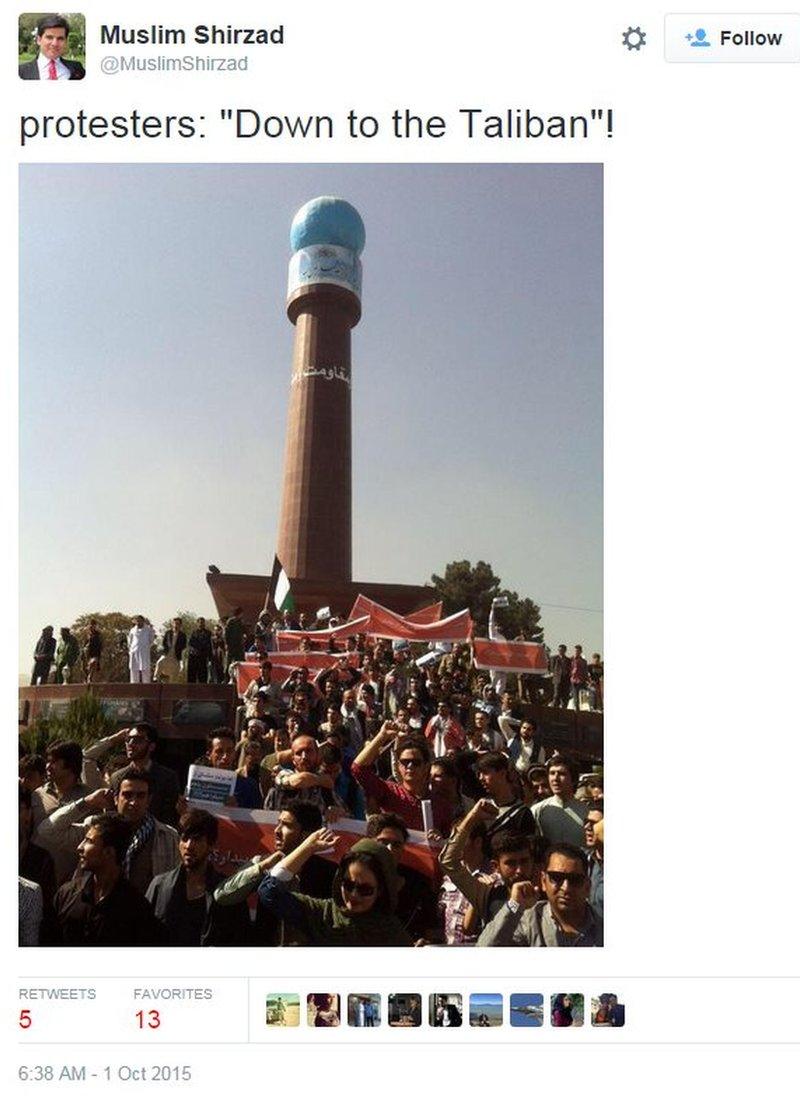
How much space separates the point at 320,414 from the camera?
16328mm

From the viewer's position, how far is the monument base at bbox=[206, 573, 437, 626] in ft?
45.4

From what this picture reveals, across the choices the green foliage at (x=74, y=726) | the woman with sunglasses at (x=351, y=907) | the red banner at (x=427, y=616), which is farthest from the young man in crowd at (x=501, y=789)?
the red banner at (x=427, y=616)

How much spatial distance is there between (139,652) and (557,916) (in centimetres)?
537

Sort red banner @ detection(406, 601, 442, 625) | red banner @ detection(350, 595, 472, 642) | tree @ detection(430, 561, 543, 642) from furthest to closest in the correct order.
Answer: tree @ detection(430, 561, 543, 642) < red banner @ detection(406, 601, 442, 625) < red banner @ detection(350, 595, 472, 642)

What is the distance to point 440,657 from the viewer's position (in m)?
7.10

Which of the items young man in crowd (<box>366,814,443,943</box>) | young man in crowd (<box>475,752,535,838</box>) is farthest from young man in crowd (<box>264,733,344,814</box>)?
young man in crowd (<box>475,752,535,838</box>)

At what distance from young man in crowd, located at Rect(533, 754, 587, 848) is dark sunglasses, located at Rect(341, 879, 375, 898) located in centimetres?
77
